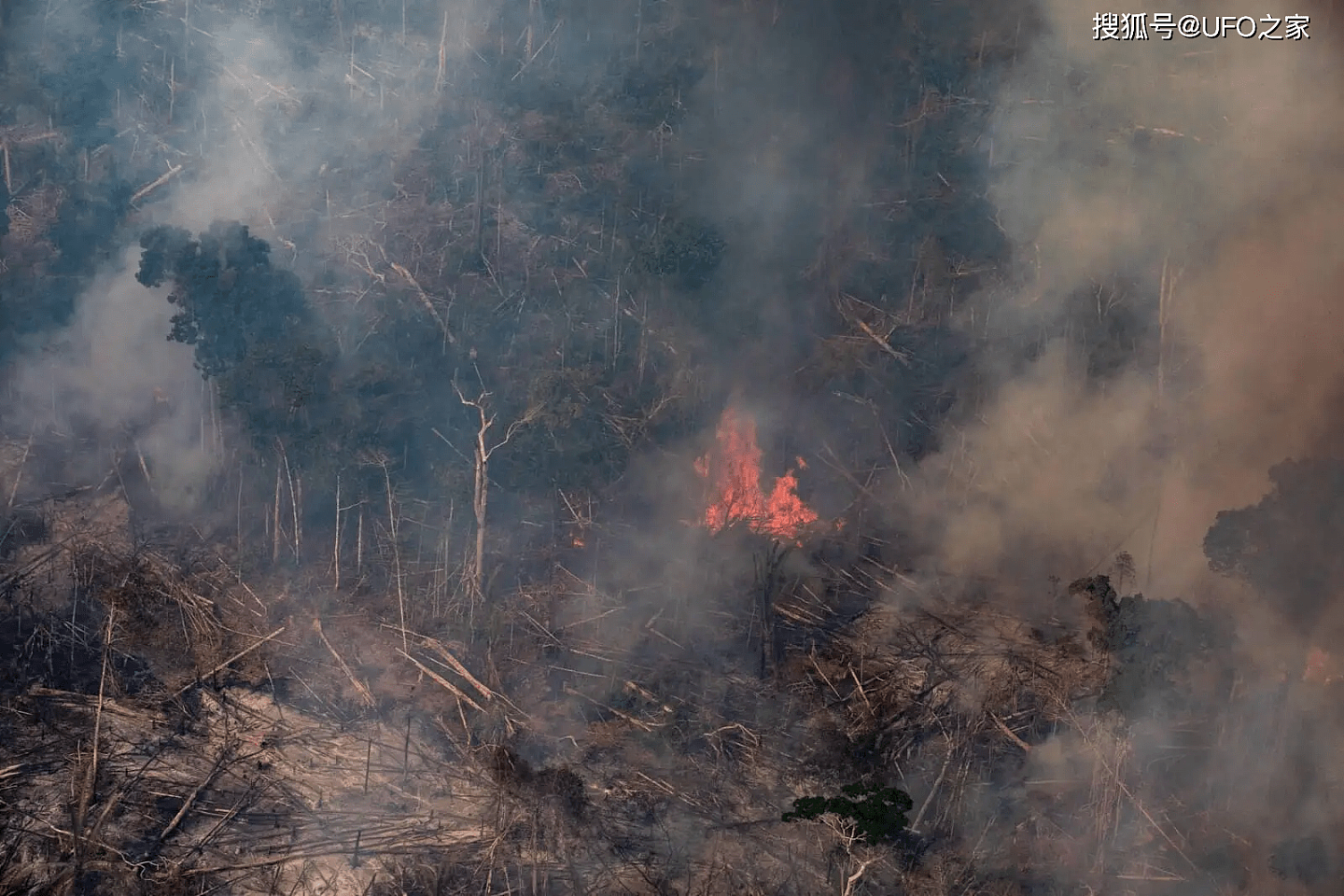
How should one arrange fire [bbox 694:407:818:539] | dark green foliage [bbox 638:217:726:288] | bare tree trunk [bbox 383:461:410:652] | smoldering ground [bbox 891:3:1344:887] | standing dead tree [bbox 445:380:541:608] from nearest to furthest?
standing dead tree [bbox 445:380:541:608], bare tree trunk [bbox 383:461:410:652], smoldering ground [bbox 891:3:1344:887], fire [bbox 694:407:818:539], dark green foliage [bbox 638:217:726:288]

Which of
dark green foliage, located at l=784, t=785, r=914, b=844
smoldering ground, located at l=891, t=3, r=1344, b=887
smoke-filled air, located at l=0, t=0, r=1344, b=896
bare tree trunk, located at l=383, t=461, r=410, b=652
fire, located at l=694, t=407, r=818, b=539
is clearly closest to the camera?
dark green foliage, located at l=784, t=785, r=914, b=844

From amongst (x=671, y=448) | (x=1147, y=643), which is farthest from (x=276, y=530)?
(x=1147, y=643)

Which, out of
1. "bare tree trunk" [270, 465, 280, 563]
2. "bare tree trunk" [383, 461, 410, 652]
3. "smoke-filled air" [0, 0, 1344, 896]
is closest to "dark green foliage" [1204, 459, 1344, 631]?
"smoke-filled air" [0, 0, 1344, 896]

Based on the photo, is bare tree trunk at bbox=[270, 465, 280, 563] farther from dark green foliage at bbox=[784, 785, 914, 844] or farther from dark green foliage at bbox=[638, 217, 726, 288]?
dark green foliage at bbox=[784, 785, 914, 844]

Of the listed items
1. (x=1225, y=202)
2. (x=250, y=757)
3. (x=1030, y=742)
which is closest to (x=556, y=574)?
(x=250, y=757)

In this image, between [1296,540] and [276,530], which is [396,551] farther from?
[1296,540]

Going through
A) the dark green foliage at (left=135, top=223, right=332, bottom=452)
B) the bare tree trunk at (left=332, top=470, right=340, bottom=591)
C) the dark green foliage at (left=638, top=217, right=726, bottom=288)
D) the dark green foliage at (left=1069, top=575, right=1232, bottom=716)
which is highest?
the dark green foliage at (left=638, top=217, right=726, bottom=288)

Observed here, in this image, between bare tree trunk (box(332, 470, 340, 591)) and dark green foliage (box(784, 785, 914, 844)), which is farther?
bare tree trunk (box(332, 470, 340, 591))
